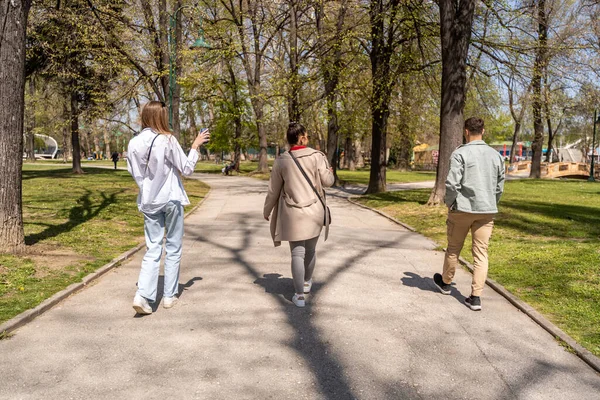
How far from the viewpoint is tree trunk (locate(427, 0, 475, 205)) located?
43.1 ft

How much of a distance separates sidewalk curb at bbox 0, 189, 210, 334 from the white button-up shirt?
4.62ft

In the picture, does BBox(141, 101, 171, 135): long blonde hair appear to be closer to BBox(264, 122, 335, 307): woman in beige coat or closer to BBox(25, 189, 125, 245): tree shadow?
BBox(264, 122, 335, 307): woman in beige coat

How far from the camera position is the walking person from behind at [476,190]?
5062mm

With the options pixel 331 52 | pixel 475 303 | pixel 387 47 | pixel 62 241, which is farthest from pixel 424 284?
pixel 331 52

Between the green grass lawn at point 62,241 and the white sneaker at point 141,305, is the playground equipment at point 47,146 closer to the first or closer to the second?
the green grass lawn at point 62,241

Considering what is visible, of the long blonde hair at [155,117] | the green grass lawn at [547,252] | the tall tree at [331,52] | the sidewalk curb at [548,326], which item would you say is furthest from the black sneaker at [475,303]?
the tall tree at [331,52]

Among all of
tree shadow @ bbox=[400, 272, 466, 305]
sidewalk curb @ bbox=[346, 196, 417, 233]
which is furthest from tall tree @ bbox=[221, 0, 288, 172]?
tree shadow @ bbox=[400, 272, 466, 305]

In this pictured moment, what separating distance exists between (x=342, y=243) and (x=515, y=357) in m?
5.08

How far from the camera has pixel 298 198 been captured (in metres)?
5.03

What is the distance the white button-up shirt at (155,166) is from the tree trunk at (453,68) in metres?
9.57

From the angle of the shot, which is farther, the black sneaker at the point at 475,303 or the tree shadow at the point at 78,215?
the tree shadow at the point at 78,215

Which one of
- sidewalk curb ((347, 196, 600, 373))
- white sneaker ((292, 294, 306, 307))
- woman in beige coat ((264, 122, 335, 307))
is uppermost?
woman in beige coat ((264, 122, 335, 307))

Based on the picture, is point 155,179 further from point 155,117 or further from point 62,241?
point 62,241

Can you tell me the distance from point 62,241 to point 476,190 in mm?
6599
